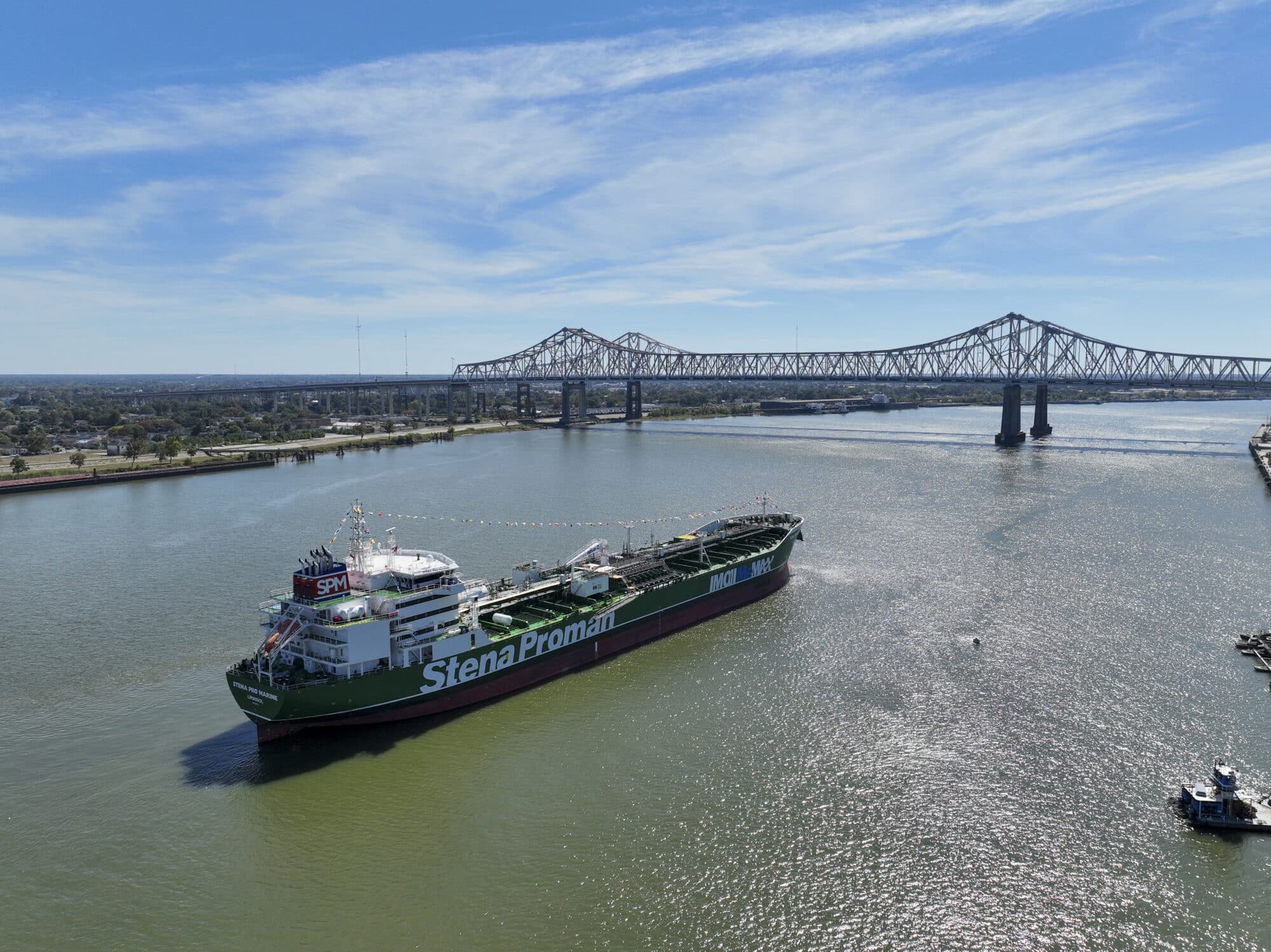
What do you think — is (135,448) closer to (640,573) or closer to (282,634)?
(640,573)

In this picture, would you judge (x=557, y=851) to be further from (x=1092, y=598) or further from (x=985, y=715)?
(x=1092, y=598)

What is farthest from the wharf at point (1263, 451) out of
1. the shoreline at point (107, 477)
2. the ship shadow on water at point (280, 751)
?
the shoreline at point (107, 477)

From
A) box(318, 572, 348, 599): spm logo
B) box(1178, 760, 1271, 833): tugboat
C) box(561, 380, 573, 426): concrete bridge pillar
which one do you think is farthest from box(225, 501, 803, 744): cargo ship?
box(561, 380, 573, 426): concrete bridge pillar

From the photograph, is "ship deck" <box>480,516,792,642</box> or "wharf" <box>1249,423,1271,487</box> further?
"wharf" <box>1249,423,1271,487</box>

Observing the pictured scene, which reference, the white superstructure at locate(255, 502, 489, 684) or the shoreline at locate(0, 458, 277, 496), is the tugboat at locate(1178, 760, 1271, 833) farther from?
the shoreline at locate(0, 458, 277, 496)

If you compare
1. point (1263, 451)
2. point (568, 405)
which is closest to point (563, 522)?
point (1263, 451)

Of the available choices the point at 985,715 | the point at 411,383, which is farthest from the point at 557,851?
the point at 411,383
